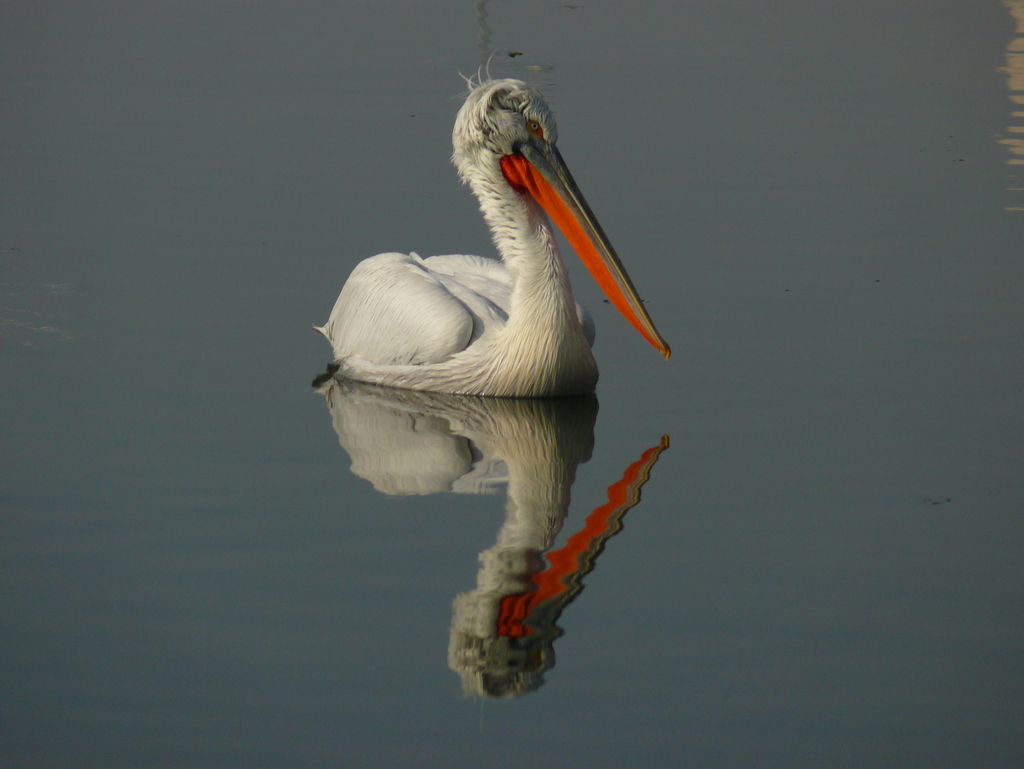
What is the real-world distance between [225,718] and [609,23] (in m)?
10.7

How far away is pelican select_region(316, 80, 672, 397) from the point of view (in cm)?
500

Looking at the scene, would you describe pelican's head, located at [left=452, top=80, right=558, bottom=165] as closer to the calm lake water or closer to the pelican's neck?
the pelican's neck

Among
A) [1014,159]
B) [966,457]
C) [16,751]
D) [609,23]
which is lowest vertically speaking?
[16,751]

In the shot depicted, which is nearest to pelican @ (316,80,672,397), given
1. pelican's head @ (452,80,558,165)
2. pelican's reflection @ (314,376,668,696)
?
pelican's head @ (452,80,558,165)

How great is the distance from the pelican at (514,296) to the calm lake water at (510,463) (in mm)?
154

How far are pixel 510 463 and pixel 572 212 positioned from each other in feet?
3.71

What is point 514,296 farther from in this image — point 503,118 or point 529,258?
point 503,118

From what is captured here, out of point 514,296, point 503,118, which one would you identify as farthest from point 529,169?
point 514,296

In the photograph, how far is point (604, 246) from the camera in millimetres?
5062

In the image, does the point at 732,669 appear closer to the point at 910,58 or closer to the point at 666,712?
the point at 666,712

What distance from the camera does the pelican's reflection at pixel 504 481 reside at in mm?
3283

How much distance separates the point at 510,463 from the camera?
4.47m

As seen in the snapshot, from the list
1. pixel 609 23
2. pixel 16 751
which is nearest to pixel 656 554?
pixel 16 751

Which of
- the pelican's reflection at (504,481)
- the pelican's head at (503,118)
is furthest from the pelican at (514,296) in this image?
the pelican's reflection at (504,481)
